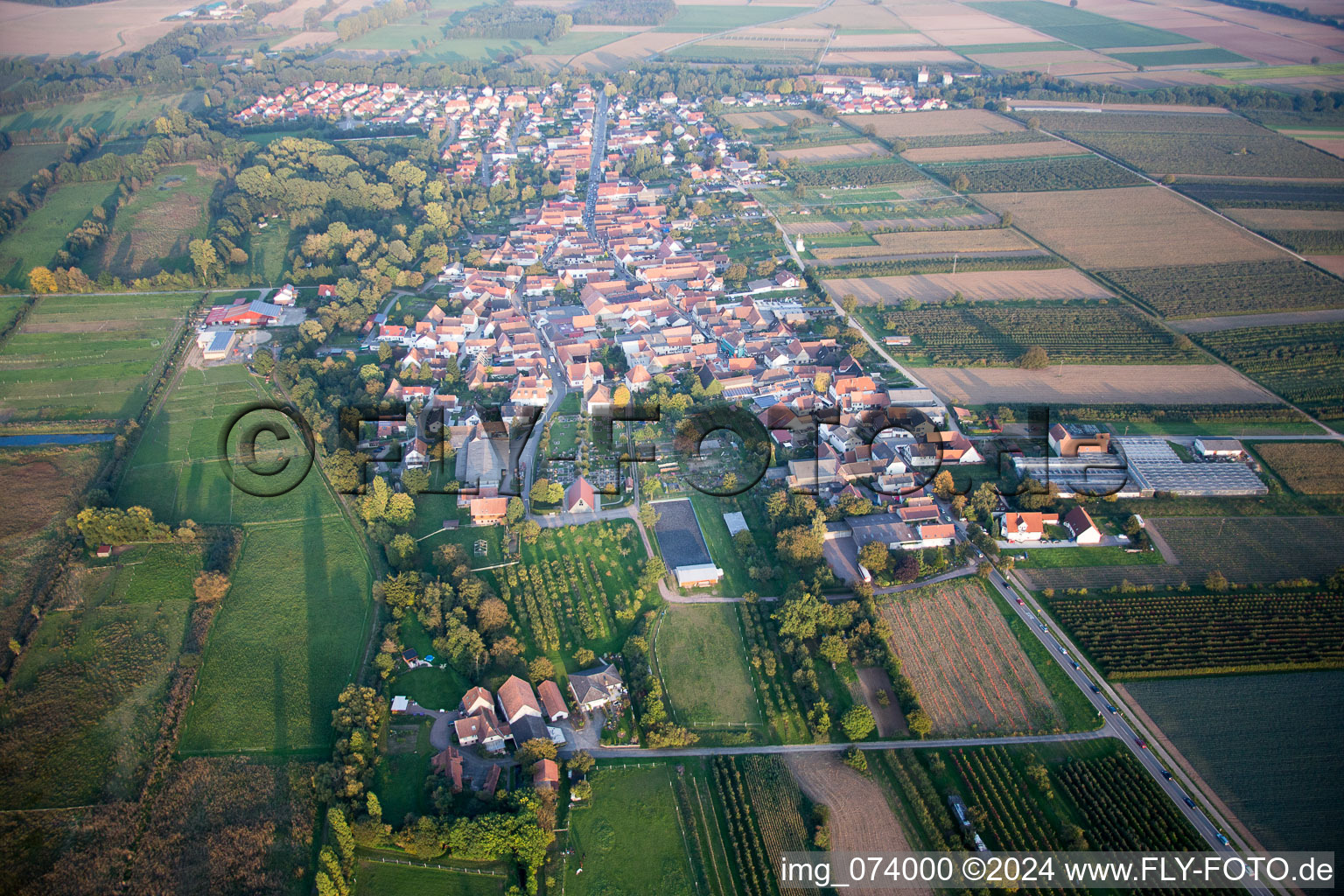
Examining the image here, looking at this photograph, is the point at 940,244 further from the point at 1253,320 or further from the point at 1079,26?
the point at 1079,26

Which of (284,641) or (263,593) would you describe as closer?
(284,641)

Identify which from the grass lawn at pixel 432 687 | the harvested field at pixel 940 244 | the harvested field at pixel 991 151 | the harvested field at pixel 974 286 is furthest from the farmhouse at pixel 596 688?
the harvested field at pixel 991 151

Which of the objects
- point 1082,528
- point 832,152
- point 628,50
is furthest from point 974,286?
point 628,50

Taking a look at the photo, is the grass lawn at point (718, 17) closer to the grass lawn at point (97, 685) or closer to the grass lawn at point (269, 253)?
the grass lawn at point (269, 253)

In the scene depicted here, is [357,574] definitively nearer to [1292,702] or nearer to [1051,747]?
[1051,747]

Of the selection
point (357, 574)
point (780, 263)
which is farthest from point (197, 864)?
point (780, 263)
